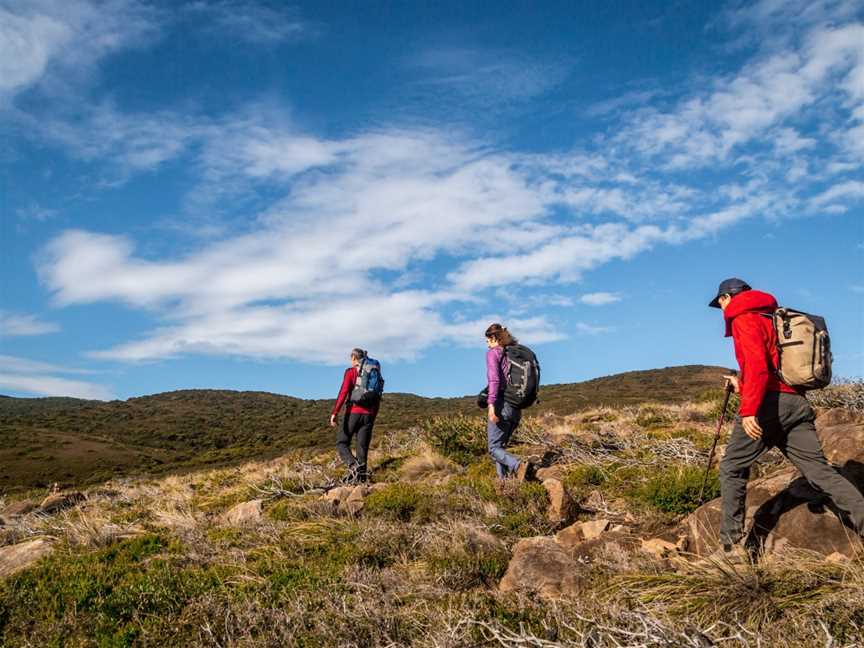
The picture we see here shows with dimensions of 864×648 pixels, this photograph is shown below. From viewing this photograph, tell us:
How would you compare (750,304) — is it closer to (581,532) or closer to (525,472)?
(581,532)

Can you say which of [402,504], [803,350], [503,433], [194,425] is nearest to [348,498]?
[402,504]

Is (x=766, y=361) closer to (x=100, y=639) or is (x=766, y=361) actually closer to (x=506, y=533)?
(x=506, y=533)

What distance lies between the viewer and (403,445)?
1477 centimetres

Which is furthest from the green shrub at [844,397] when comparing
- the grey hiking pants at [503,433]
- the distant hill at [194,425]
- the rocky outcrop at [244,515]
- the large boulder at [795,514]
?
the distant hill at [194,425]

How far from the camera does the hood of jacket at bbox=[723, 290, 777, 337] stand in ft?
15.2

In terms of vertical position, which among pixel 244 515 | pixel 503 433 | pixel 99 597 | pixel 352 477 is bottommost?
pixel 99 597

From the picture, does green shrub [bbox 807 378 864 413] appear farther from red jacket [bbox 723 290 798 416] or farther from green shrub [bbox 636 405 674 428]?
red jacket [bbox 723 290 798 416]

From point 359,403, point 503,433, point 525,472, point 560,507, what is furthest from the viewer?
point 359,403

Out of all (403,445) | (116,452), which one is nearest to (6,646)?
(403,445)

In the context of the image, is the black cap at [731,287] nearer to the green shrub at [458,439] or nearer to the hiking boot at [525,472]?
the hiking boot at [525,472]

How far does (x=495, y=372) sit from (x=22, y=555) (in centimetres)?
597

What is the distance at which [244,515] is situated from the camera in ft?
27.6

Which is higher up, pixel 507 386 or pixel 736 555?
pixel 507 386

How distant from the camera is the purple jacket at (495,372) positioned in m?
7.81
